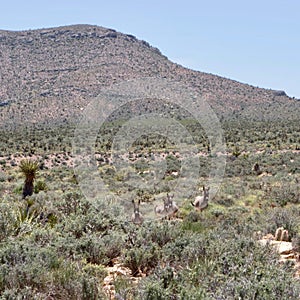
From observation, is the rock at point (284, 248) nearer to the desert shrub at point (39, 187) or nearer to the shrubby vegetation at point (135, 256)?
the shrubby vegetation at point (135, 256)

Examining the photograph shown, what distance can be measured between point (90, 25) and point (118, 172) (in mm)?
89862

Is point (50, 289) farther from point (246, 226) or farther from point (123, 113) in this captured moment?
point (123, 113)

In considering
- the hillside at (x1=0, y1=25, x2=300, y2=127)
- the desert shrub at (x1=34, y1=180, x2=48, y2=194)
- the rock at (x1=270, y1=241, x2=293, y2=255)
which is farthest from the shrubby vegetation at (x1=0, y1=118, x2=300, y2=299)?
the hillside at (x1=0, y1=25, x2=300, y2=127)

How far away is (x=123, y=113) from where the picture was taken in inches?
2322

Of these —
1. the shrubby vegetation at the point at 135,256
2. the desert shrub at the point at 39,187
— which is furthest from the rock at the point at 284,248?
the desert shrub at the point at 39,187

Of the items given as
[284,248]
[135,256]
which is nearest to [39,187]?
[135,256]

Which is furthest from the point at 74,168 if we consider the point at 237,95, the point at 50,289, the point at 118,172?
the point at 237,95

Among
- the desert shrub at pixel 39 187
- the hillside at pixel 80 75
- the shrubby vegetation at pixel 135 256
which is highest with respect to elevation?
the hillside at pixel 80 75

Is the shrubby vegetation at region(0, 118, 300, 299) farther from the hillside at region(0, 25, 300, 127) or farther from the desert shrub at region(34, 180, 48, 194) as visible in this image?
the hillside at region(0, 25, 300, 127)

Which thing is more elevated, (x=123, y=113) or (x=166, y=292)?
(x=123, y=113)

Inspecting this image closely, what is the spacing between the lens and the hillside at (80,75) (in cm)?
6731

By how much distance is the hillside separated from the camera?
221 feet

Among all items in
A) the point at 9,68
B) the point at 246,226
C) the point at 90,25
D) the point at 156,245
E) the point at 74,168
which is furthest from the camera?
the point at 90,25

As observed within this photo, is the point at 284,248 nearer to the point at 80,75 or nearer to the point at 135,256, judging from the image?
the point at 135,256
